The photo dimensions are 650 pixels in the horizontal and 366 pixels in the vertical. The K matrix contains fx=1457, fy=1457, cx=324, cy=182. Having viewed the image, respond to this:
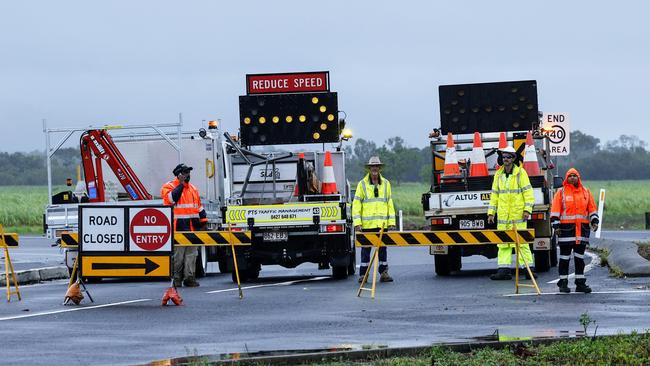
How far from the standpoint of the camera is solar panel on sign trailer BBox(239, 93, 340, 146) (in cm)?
2820

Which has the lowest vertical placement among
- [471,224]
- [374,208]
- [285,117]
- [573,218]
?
[471,224]

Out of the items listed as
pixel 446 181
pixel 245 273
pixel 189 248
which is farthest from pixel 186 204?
pixel 446 181

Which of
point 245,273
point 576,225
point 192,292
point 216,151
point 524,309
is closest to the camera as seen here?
point 524,309

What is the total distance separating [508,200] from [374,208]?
2233 millimetres

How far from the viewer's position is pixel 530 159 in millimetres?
25469

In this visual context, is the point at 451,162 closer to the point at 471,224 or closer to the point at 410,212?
the point at 471,224

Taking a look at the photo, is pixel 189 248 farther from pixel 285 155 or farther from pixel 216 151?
pixel 216 151

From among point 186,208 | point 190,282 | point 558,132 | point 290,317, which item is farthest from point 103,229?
point 558,132

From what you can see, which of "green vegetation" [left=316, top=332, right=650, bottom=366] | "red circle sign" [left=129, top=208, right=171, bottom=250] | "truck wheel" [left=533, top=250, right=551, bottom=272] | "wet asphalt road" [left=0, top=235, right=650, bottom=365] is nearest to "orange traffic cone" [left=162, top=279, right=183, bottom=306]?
"wet asphalt road" [left=0, top=235, right=650, bottom=365]

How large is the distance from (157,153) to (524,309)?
1432 centimetres

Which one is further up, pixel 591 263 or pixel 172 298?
pixel 172 298

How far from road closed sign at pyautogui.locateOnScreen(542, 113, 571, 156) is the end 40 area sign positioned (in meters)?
15.3

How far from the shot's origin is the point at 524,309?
17172 mm

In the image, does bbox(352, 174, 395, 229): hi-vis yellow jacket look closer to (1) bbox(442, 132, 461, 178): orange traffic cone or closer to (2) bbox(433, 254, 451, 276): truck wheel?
(2) bbox(433, 254, 451, 276): truck wheel
